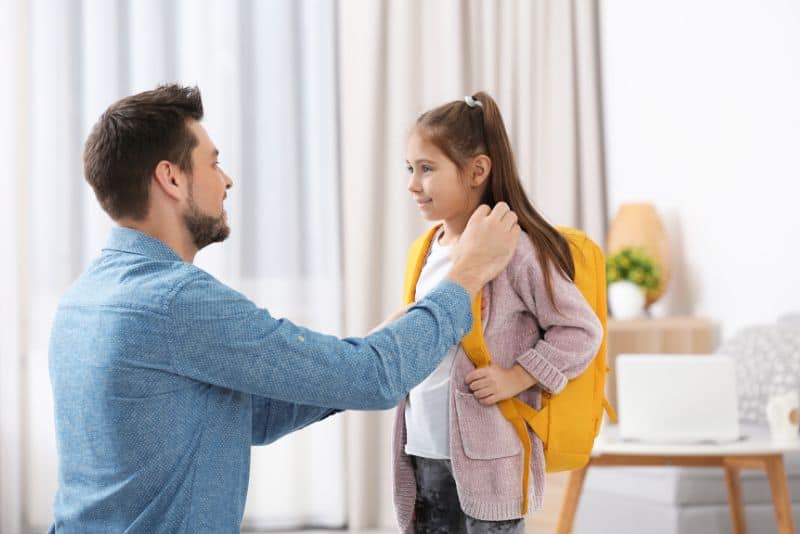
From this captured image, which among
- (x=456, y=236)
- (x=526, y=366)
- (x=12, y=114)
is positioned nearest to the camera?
(x=526, y=366)

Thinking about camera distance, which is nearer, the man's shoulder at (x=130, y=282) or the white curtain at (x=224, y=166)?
the man's shoulder at (x=130, y=282)

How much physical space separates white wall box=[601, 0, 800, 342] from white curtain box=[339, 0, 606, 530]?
0.52 ft

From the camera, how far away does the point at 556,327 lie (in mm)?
1574

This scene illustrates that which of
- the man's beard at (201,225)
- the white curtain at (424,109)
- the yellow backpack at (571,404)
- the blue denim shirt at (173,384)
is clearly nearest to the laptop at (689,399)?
the yellow backpack at (571,404)

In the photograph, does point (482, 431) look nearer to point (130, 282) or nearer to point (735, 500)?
point (130, 282)

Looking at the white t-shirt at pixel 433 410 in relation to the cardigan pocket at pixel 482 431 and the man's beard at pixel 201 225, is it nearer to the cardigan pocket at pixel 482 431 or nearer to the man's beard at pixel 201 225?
the cardigan pocket at pixel 482 431

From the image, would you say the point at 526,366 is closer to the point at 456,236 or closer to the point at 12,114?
the point at 456,236

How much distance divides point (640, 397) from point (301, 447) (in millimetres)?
1876

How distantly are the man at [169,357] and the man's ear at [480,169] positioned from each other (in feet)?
1.10

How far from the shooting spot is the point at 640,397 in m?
2.46

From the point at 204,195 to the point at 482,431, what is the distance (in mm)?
575

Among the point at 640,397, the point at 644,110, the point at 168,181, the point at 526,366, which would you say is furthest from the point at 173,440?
the point at 644,110

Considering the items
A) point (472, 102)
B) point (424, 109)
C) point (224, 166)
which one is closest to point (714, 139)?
point (424, 109)

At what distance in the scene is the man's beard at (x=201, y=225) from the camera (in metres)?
1.40
